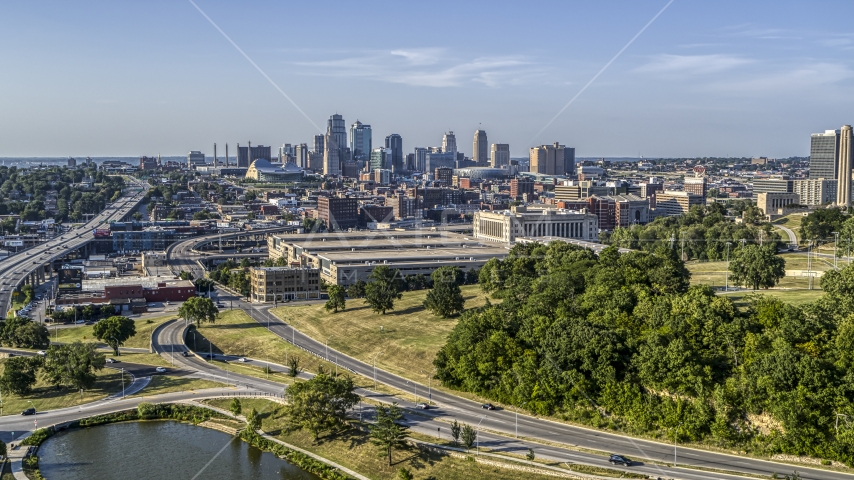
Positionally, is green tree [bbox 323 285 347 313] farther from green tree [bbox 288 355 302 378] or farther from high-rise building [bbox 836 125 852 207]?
high-rise building [bbox 836 125 852 207]

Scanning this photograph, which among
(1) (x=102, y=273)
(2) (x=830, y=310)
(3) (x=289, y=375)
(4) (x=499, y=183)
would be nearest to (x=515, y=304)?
(3) (x=289, y=375)

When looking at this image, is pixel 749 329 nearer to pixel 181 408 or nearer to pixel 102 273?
pixel 181 408

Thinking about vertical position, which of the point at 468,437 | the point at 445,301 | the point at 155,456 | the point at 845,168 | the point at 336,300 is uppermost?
the point at 845,168

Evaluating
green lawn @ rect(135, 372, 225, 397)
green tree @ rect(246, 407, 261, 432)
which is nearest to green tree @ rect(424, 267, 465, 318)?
green lawn @ rect(135, 372, 225, 397)

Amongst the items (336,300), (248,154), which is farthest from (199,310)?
(248,154)

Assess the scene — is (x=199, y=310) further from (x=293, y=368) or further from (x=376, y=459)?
(x=376, y=459)

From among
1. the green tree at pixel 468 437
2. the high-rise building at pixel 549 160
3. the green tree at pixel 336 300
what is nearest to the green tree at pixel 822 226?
the green tree at pixel 336 300

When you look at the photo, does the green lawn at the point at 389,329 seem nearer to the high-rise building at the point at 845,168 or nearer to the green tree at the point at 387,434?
the green tree at the point at 387,434
